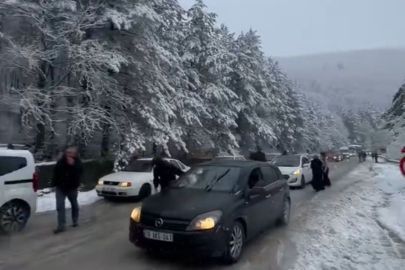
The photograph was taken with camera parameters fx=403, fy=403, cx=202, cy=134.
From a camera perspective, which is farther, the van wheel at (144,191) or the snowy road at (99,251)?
the van wheel at (144,191)

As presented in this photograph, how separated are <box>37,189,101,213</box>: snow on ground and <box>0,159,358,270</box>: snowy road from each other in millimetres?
2117

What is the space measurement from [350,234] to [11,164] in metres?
7.17

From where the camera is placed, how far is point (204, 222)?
5.91 m

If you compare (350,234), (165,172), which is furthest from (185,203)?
(165,172)

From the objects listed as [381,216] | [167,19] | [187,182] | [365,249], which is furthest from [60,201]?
[167,19]

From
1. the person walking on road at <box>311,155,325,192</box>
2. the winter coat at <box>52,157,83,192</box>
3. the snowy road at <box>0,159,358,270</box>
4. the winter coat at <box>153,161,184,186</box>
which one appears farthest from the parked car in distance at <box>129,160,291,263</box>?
the person walking on road at <box>311,155,325,192</box>

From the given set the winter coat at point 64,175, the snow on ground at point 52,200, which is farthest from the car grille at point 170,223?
the snow on ground at point 52,200

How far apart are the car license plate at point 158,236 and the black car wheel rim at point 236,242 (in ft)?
3.22

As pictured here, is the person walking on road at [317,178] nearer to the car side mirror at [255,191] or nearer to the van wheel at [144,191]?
the van wheel at [144,191]

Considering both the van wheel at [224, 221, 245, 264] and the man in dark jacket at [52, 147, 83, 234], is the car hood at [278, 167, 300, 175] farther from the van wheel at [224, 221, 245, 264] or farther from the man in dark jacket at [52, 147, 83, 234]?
the van wheel at [224, 221, 245, 264]

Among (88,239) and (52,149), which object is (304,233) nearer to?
(88,239)

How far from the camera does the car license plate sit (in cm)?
592

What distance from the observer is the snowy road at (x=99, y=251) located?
6234 mm

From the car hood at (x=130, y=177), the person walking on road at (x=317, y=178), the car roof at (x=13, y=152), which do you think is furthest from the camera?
the person walking on road at (x=317, y=178)
